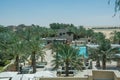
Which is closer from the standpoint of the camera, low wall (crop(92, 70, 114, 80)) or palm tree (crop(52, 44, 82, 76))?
low wall (crop(92, 70, 114, 80))

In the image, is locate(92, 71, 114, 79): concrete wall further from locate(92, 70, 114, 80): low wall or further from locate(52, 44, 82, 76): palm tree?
locate(52, 44, 82, 76): palm tree

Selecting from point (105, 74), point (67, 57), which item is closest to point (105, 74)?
point (105, 74)

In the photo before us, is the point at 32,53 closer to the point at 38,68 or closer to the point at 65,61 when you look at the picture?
the point at 38,68

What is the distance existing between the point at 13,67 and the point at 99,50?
38.9 feet

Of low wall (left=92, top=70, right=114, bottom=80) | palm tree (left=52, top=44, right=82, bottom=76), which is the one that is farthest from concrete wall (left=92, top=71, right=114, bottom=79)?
palm tree (left=52, top=44, right=82, bottom=76)

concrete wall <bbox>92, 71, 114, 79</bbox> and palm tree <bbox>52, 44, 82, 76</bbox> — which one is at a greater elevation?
palm tree <bbox>52, 44, 82, 76</bbox>

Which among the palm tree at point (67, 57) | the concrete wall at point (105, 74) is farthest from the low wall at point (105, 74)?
the palm tree at point (67, 57)

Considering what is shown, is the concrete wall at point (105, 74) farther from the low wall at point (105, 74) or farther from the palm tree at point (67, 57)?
the palm tree at point (67, 57)

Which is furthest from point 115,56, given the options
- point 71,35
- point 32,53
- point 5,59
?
point 71,35

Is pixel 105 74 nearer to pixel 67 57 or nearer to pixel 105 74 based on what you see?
pixel 105 74

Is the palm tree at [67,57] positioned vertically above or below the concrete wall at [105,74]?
above

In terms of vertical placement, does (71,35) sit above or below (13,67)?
above

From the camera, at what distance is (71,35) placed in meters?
94.4

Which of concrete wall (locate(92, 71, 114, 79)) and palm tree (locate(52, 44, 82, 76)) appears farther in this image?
palm tree (locate(52, 44, 82, 76))
